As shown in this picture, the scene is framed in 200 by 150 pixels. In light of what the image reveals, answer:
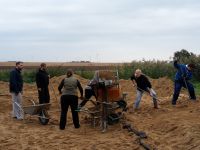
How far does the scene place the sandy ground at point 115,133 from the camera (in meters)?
12.0

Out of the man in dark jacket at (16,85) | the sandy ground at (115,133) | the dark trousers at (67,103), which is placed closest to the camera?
the sandy ground at (115,133)

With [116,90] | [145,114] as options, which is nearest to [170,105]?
[145,114]

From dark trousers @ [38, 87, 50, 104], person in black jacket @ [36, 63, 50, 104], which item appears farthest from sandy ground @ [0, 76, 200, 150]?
person in black jacket @ [36, 63, 50, 104]

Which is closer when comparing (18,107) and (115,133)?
(115,133)

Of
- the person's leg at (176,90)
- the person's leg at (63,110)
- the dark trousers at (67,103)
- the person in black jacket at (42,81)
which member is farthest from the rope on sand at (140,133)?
the person's leg at (176,90)

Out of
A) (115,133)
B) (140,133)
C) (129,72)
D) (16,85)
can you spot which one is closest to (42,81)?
(16,85)

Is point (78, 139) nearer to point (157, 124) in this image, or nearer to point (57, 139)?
point (57, 139)

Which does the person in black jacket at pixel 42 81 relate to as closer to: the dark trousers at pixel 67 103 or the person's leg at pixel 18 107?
the person's leg at pixel 18 107

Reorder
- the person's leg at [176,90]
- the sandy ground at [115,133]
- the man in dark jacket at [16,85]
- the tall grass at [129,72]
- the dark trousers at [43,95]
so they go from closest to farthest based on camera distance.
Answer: the sandy ground at [115,133], the man in dark jacket at [16,85], the dark trousers at [43,95], the person's leg at [176,90], the tall grass at [129,72]

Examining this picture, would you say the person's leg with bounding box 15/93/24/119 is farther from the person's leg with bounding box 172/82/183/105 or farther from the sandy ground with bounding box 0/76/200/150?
the person's leg with bounding box 172/82/183/105

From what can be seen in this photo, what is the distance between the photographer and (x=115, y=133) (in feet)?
45.2

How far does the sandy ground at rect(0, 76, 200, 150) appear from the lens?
1195 cm

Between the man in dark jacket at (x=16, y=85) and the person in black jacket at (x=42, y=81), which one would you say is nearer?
the man in dark jacket at (x=16, y=85)

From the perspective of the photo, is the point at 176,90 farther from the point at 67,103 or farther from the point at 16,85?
the point at 16,85
